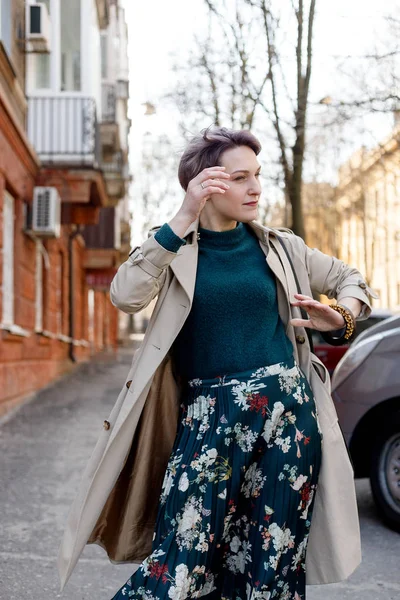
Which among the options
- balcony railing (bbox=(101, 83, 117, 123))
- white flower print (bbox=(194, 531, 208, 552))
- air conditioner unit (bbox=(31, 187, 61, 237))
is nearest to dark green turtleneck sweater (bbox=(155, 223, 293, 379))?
white flower print (bbox=(194, 531, 208, 552))

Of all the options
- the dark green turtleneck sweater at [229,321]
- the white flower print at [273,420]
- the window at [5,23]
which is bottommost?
the white flower print at [273,420]

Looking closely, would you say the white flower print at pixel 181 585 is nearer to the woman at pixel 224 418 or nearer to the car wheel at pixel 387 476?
the woman at pixel 224 418

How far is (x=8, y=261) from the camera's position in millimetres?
13180

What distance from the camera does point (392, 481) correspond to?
5434 mm

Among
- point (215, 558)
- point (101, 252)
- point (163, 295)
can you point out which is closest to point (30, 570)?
point (215, 558)

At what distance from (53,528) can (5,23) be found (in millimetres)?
9184

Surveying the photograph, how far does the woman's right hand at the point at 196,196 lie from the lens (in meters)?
2.73

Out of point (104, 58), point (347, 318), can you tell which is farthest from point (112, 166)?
point (347, 318)

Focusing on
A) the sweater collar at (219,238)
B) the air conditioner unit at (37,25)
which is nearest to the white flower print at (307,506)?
the sweater collar at (219,238)

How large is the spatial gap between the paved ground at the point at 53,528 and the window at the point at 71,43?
8.10m

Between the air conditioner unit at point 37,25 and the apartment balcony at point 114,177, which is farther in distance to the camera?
the apartment balcony at point 114,177

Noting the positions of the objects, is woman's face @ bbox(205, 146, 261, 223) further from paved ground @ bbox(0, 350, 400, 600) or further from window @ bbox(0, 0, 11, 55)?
window @ bbox(0, 0, 11, 55)

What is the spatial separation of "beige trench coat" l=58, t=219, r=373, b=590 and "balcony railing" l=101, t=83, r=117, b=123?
21293 mm

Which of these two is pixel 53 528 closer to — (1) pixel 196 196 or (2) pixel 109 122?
(1) pixel 196 196
